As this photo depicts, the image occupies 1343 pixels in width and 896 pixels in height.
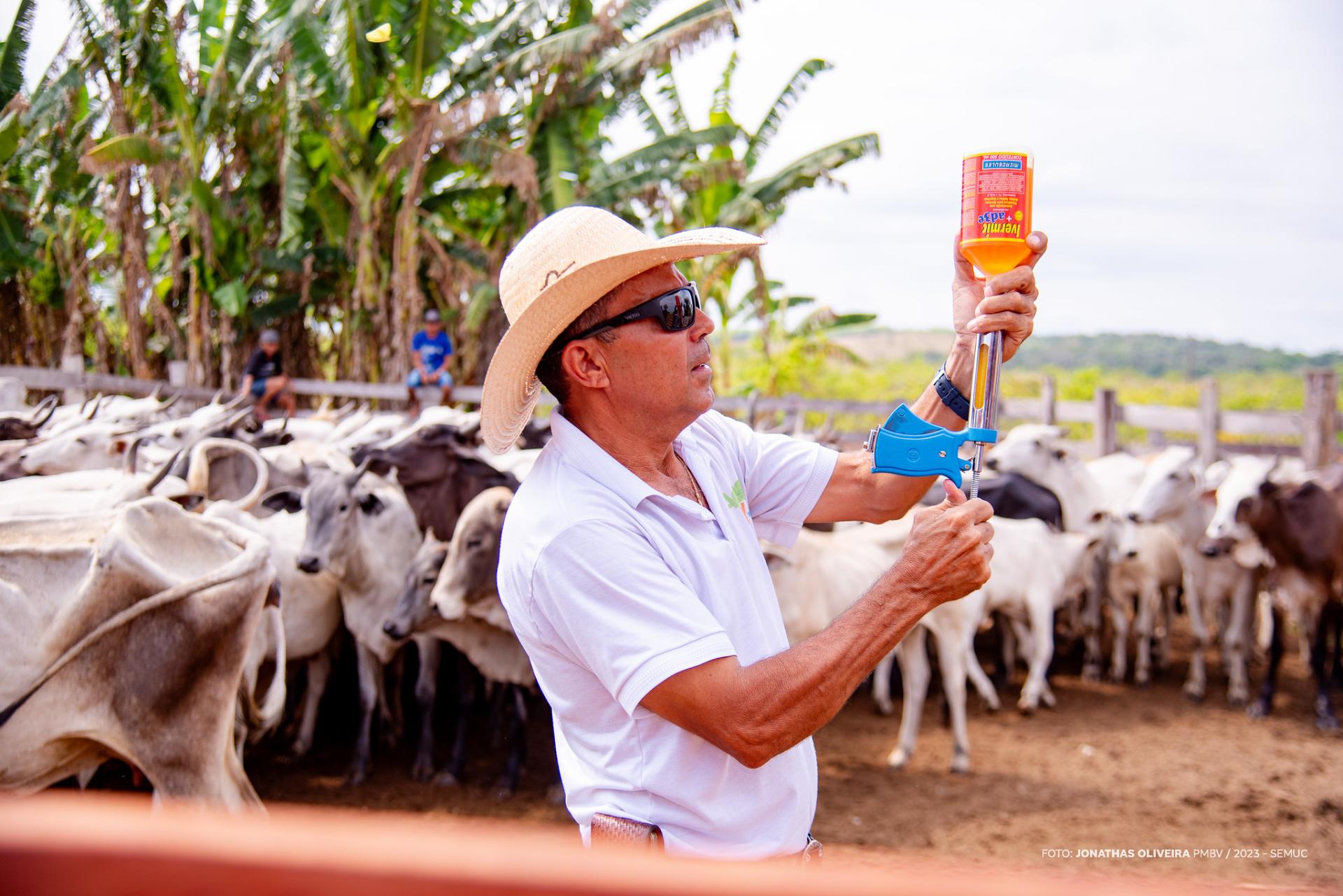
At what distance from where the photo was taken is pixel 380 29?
1334 centimetres

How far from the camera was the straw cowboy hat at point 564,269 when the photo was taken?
2.36m

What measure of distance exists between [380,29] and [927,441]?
12.8 metres

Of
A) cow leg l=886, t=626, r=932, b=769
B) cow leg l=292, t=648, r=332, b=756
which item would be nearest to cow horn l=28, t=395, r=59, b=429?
cow leg l=292, t=648, r=332, b=756

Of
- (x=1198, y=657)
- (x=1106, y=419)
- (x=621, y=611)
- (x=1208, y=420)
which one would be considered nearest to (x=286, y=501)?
(x=621, y=611)

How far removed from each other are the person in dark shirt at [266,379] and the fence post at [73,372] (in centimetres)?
206

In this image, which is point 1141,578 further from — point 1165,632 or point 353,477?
point 353,477

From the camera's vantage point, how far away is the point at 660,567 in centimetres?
216

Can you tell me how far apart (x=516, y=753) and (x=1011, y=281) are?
553 cm

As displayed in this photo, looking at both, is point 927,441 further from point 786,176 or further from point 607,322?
point 786,176

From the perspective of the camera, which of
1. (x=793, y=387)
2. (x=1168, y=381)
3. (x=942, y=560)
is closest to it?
(x=942, y=560)

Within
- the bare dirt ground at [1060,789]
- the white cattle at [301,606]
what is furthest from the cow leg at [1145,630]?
the white cattle at [301,606]

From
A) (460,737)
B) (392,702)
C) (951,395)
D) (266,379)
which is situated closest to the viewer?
(951,395)

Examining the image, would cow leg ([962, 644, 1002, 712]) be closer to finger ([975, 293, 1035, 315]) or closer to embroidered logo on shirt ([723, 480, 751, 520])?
embroidered logo on shirt ([723, 480, 751, 520])

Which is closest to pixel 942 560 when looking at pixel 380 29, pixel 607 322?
→ pixel 607 322
